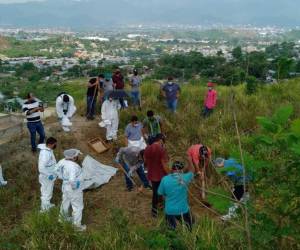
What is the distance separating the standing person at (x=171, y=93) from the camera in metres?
11.4

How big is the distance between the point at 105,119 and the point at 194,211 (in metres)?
3.67

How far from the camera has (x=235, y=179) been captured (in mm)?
5434

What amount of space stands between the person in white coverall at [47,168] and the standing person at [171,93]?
485cm

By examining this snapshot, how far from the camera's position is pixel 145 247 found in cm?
539

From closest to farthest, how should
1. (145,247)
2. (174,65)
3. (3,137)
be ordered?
(145,247)
(3,137)
(174,65)

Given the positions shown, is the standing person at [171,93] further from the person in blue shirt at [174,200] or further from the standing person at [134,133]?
the person in blue shirt at [174,200]

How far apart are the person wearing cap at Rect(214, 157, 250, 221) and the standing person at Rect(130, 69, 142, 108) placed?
557cm

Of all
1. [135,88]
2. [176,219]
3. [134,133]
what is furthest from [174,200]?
[135,88]

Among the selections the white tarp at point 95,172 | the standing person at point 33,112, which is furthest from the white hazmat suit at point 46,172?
the standing person at point 33,112

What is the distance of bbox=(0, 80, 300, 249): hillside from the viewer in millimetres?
4297

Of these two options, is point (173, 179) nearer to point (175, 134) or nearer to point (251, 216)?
point (251, 216)

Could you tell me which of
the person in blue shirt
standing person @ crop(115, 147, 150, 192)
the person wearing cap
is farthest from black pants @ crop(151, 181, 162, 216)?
the person wearing cap

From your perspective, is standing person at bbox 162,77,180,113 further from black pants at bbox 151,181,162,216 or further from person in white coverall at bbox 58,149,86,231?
person in white coverall at bbox 58,149,86,231

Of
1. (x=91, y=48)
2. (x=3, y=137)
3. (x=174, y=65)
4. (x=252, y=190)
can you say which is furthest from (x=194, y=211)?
(x=91, y=48)
